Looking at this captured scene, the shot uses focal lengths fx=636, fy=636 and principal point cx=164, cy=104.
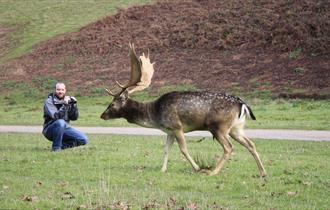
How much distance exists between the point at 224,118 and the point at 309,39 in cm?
2757

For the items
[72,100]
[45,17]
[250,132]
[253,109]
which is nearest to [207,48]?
[253,109]

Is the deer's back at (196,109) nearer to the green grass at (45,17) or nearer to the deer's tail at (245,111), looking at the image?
the deer's tail at (245,111)

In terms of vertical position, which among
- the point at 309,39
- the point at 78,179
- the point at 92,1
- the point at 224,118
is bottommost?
the point at 92,1

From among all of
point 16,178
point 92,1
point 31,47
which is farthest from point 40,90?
point 16,178

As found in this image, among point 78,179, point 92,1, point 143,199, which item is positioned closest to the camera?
point 143,199

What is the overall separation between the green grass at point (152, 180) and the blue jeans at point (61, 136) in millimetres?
344

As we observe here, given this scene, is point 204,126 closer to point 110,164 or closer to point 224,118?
point 224,118

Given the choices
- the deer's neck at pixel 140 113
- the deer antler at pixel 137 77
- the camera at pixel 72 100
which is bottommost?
the camera at pixel 72 100

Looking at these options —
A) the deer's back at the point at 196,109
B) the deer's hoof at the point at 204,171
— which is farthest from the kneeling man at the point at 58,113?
the deer's hoof at the point at 204,171

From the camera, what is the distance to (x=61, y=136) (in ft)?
53.7

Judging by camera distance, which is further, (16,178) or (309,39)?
(309,39)

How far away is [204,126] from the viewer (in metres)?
12.7

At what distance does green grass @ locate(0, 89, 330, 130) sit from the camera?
24.8 meters

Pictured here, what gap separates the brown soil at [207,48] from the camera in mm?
35969
